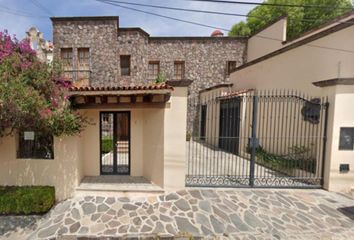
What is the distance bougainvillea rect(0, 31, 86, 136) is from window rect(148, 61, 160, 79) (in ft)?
34.1

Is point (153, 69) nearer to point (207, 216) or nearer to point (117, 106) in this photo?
point (117, 106)

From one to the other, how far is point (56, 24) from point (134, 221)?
46.7ft

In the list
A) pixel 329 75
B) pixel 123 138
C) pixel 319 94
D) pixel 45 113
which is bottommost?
pixel 123 138

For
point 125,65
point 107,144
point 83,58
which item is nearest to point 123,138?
point 107,144

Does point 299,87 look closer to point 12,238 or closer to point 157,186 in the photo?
point 157,186

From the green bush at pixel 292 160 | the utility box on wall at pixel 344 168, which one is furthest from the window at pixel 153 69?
the utility box on wall at pixel 344 168

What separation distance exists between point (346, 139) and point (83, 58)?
1473 cm

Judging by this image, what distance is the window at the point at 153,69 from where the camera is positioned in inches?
619

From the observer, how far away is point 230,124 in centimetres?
1113

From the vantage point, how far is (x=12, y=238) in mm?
4520

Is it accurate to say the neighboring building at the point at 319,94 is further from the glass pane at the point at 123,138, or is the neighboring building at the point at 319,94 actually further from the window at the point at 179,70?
the window at the point at 179,70

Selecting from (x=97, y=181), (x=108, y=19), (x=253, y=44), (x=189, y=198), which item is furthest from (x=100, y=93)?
(x=253, y=44)

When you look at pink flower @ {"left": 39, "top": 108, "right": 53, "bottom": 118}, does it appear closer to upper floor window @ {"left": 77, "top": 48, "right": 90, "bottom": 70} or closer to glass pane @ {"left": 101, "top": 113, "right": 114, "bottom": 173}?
glass pane @ {"left": 101, "top": 113, "right": 114, "bottom": 173}

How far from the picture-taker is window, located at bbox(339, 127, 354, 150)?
602 cm
